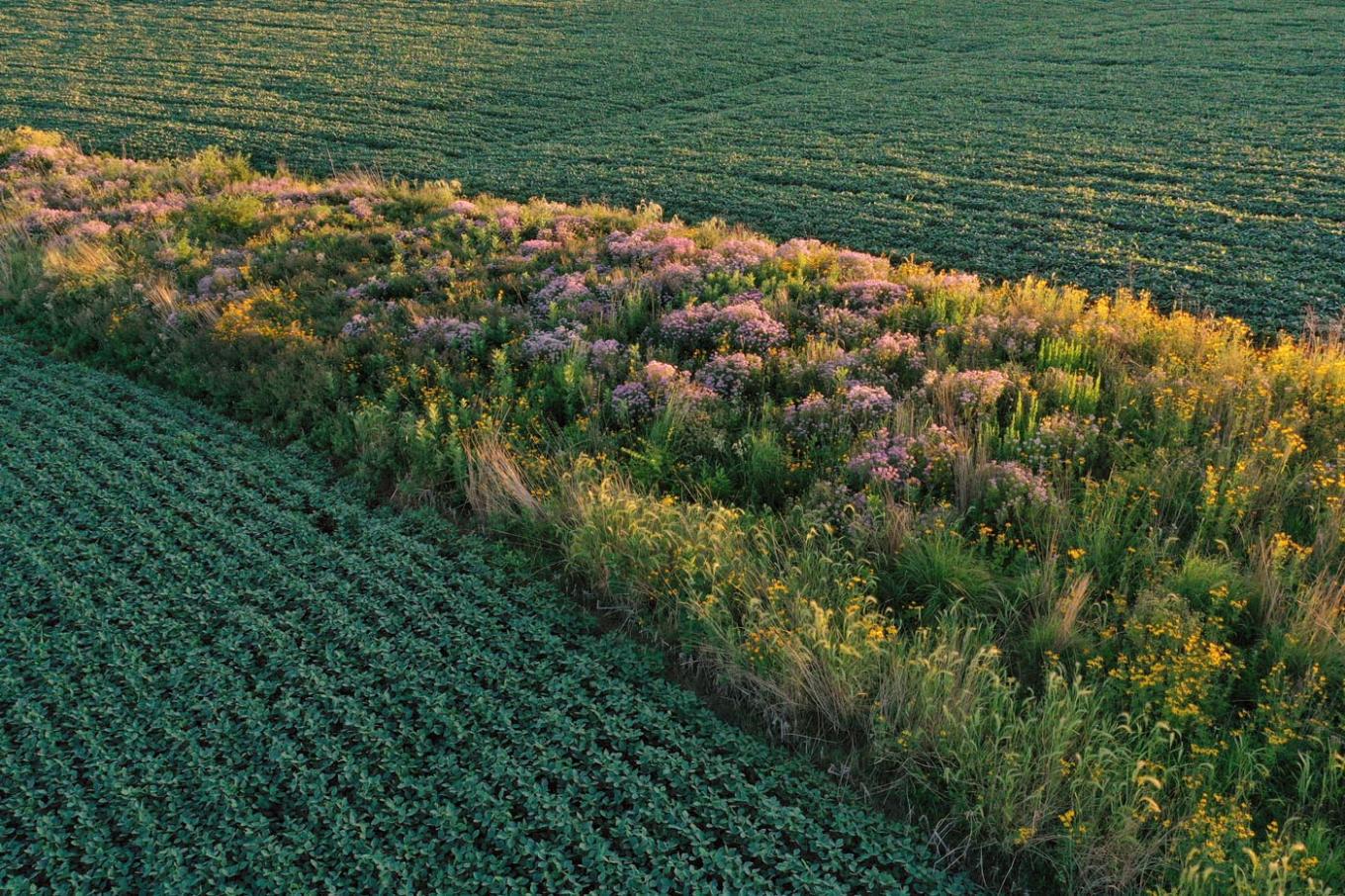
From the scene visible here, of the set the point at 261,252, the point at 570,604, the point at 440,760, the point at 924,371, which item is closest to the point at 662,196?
the point at 261,252

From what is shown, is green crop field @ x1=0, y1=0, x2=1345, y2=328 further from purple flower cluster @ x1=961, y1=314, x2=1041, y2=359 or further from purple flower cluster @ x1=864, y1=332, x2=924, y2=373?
purple flower cluster @ x1=864, y1=332, x2=924, y2=373

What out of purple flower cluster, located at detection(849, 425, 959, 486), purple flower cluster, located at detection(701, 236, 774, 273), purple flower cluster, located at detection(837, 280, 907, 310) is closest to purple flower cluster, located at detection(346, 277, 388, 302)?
purple flower cluster, located at detection(701, 236, 774, 273)

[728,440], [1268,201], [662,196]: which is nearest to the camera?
[728,440]

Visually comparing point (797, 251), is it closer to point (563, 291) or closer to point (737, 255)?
point (737, 255)

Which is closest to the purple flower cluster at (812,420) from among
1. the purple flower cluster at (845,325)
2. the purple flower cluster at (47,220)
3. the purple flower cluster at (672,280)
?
the purple flower cluster at (845,325)

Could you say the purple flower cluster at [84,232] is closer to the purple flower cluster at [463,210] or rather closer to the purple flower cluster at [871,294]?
the purple flower cluster at [463,210]

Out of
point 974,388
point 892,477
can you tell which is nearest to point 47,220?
point 892,477

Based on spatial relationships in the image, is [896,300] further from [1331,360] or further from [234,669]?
[234,669]
